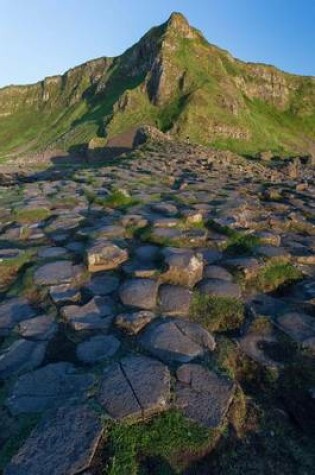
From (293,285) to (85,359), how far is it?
88.3 inches

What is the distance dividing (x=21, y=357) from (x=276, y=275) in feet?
8.38

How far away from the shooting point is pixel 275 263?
173 inches

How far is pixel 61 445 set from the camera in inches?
84.2

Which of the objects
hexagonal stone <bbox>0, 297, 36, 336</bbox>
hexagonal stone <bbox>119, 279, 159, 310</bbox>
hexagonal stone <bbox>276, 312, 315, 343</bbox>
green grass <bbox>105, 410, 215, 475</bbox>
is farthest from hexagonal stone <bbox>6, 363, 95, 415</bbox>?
hexagonal stone <bbox>276, 312, 315, 343</bbox>

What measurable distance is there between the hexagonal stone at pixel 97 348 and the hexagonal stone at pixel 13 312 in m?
0.71

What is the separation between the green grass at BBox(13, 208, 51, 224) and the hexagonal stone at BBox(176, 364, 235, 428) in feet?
15.1

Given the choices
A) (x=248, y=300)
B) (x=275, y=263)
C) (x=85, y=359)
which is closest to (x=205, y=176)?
(x=275, y=263)

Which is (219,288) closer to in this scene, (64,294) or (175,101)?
(64,294)

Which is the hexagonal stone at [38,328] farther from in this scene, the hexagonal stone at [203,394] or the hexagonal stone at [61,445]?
the hexagonal stone at [203,394]

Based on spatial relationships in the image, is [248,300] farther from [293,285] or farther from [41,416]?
[41,416]

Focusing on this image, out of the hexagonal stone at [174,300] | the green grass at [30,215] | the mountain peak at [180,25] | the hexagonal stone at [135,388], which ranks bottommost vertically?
the green grass at [30,215]

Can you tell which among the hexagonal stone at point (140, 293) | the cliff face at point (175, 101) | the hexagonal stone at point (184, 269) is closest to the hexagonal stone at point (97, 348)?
the hexagonal stone at point (140, 293)

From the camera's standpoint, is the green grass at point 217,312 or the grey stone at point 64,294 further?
the grey stone at point 64,294

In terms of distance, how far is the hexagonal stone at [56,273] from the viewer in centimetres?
404
